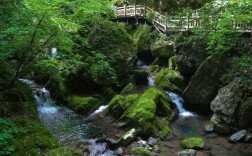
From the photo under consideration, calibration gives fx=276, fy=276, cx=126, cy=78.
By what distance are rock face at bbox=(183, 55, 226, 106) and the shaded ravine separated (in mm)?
5855

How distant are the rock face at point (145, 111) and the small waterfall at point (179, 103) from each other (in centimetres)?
82

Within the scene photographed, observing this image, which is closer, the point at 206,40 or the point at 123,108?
the point at 123,108

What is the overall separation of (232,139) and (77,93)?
34.4ft

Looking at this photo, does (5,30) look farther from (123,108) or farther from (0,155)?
(123,108)

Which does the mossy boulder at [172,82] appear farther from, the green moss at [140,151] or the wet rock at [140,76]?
the green moss at [140,151]

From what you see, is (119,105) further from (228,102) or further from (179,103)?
(228,102)

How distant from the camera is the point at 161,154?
1243 centimetres

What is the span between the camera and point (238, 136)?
44.7 feet

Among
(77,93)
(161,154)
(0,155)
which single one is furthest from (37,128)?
(77,93)

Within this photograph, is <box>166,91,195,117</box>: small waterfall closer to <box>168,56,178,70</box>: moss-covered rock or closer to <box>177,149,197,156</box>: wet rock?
<box>168,56,178,70</box>: moss-covered rock

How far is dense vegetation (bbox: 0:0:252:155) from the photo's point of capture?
8.57m

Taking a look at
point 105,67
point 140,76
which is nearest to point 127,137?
point 105,67

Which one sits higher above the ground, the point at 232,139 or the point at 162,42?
the point at 162,42

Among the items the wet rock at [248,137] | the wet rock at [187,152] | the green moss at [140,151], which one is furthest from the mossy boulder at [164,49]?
the green moss at [140,151]
